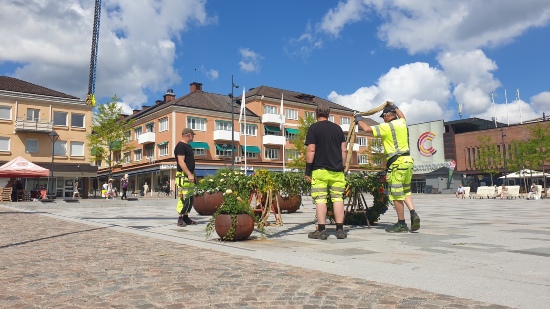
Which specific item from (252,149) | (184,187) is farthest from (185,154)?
(252,149)

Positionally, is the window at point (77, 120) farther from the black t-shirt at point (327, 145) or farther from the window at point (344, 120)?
the black t-shirt at point (327, 145)

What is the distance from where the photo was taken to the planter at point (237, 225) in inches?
270

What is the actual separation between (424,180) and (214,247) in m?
64.2

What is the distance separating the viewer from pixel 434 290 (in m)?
3.60

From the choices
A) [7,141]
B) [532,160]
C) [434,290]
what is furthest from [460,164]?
[434,290]

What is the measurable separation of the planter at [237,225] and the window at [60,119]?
41733 millimetres

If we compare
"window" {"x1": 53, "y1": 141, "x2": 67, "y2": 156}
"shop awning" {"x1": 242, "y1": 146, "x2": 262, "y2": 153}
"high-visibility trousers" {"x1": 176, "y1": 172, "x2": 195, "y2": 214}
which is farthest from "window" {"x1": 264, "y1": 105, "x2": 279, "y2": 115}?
"high-visibility trousers" {"x1": 176, "y1": 172, "x2": 195, "y2": 214}

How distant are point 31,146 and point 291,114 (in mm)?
31778

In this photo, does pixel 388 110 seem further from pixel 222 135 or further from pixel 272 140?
pixel 272 140

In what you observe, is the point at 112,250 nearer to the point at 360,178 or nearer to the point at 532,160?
the point at 360,178

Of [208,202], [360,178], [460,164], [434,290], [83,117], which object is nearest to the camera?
[434,290]

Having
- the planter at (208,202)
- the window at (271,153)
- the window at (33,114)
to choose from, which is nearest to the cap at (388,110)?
the planter at (208,202)

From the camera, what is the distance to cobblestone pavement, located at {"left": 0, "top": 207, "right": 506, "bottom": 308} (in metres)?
3.34

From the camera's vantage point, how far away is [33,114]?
42.1m
